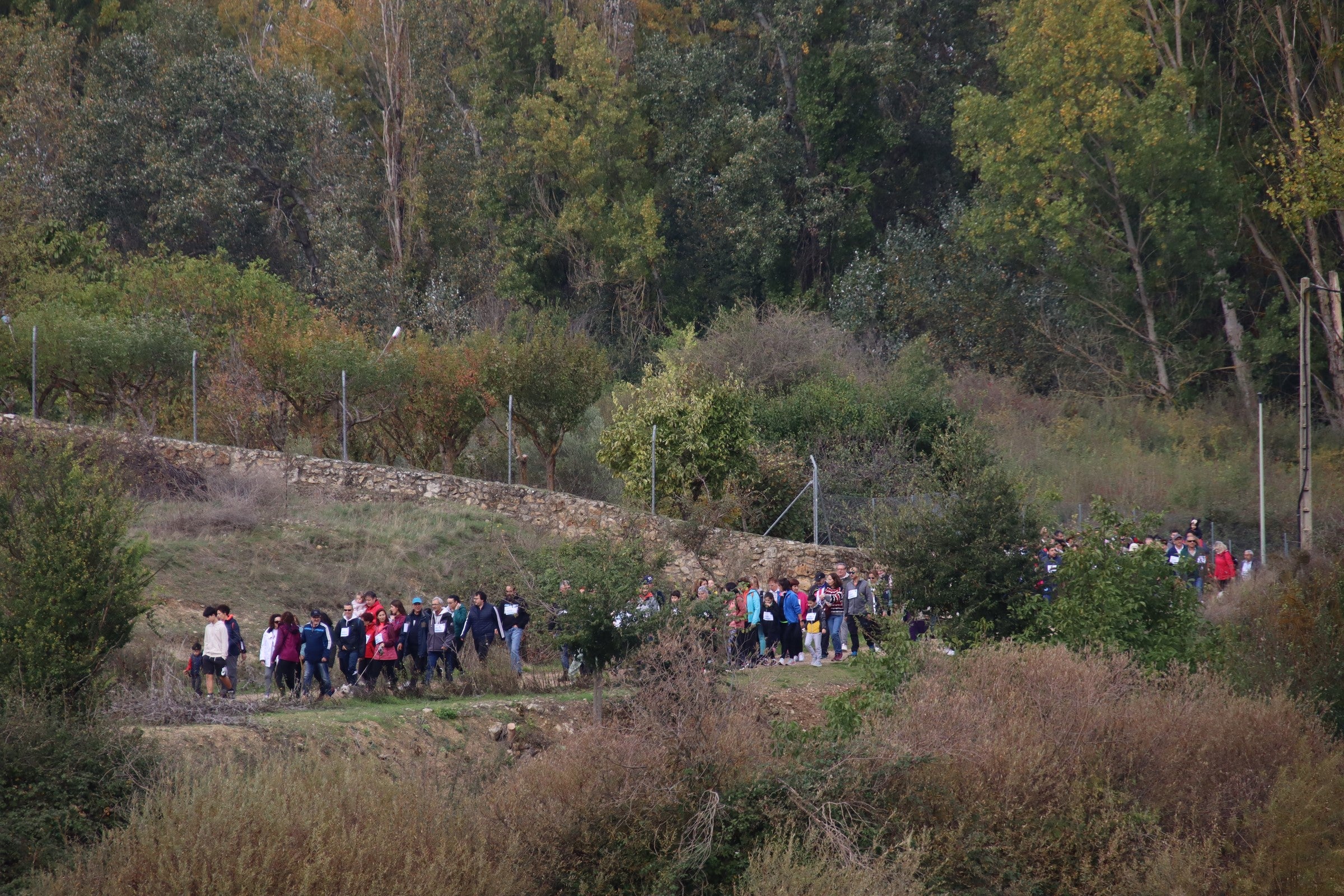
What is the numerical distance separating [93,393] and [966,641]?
2229 centimetres

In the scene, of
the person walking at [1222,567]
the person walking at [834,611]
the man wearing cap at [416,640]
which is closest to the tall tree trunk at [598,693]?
the man wearing cap at [416,640]

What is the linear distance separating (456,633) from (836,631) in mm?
6006

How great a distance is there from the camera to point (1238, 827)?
13.3 m

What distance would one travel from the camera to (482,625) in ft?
60.9

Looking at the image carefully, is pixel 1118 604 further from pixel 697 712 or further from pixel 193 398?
pixel 193 398

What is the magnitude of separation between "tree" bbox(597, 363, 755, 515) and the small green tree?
10.5 meters

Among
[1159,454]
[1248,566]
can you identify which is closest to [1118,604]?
[1248,566]

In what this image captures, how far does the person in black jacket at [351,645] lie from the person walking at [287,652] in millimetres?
627

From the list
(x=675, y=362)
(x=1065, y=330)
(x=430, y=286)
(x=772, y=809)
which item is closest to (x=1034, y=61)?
(x=1065, y=330)

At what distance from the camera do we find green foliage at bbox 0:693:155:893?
11.1 metres

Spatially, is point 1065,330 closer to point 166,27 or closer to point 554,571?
point 554,571

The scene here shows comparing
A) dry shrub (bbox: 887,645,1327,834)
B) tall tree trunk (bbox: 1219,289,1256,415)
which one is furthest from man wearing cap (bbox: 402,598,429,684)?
tall tree trunk (bbox: 1219,289,1256,415)

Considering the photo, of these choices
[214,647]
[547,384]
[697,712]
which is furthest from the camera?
[547,384]

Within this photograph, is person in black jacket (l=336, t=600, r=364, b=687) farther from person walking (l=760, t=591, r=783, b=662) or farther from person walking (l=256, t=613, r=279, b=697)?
person walking (l=760, t=591, r=783, b=662)
